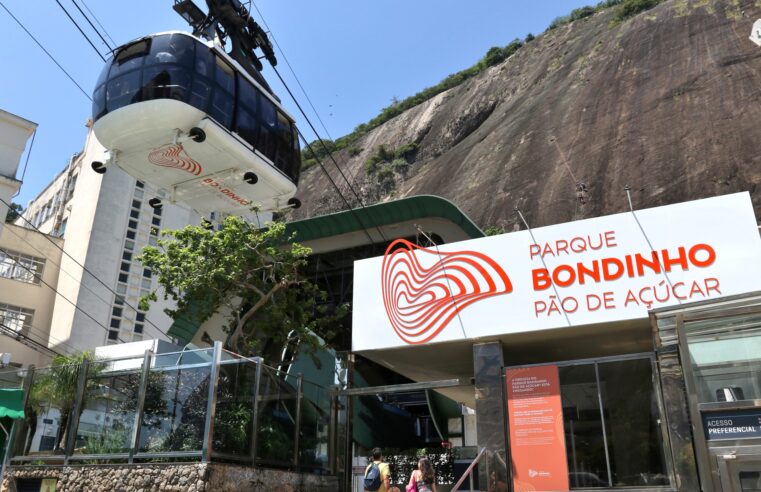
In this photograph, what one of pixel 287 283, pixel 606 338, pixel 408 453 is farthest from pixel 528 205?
pixel 606 338

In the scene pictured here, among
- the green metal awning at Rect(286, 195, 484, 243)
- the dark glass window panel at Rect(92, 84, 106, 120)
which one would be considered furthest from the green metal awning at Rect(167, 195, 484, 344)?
the dark glass window panel at Rect(92, 84, 106, 120)

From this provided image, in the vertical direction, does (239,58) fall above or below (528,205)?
below

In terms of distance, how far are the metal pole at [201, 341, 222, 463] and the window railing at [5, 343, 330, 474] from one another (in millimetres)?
17

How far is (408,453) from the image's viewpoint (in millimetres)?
20375

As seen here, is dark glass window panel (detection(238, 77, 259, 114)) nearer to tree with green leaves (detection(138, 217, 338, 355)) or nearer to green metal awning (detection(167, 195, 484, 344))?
tree with green leaves (detection(138, 217, 338, 355))

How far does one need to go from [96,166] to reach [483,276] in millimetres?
10010

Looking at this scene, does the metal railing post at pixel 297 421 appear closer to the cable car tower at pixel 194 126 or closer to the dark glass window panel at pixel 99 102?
the cable car tower at pixel 194 126

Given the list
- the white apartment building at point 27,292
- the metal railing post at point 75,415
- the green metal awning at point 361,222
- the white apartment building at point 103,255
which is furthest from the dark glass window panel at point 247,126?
the white apartment building at point 27,292

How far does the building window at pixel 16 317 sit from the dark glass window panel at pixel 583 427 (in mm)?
37287

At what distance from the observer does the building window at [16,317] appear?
3847 centimetres

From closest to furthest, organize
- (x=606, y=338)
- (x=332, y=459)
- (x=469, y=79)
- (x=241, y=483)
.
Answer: (x=241, y=483)
(x=606, y=338)
(x=332, y=459)
(x=469, y=79)

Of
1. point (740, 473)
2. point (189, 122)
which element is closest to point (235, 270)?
point (189, 122)

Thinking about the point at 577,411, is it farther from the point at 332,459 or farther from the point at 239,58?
the point at 239,58

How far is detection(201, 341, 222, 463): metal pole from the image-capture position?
1034 centimetres
